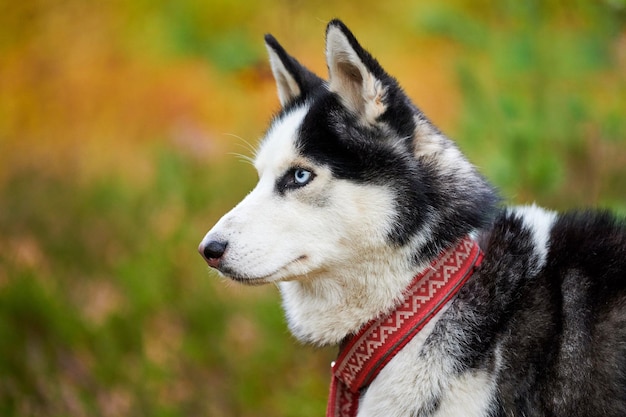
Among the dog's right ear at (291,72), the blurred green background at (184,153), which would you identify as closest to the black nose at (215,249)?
the dog's right ear at (291,72)

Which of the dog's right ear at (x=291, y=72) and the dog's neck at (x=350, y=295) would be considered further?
the dog's right ear at (x=291, y=72)

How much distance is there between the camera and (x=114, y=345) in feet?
16.7

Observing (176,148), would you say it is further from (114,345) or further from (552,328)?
(552,328)

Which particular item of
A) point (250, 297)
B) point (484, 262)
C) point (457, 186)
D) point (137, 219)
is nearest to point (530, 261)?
point (484, 262)

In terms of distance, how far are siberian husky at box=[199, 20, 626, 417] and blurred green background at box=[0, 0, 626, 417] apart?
2.63ft

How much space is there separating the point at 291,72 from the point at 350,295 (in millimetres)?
939

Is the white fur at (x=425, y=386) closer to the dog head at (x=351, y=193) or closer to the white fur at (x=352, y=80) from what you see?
the dog head at (x=351, y=193)

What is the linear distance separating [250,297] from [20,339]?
1.58 meters

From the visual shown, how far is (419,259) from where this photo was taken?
2.61 metres

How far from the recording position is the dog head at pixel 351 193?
2551 mm

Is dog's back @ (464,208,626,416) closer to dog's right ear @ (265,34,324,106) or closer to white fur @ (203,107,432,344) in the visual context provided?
white fur @ (203,107,432,344)

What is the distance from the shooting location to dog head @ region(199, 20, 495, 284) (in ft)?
8.37

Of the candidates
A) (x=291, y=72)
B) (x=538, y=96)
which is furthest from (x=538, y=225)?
(x=538, y=96)

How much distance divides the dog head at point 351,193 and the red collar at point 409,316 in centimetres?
7
